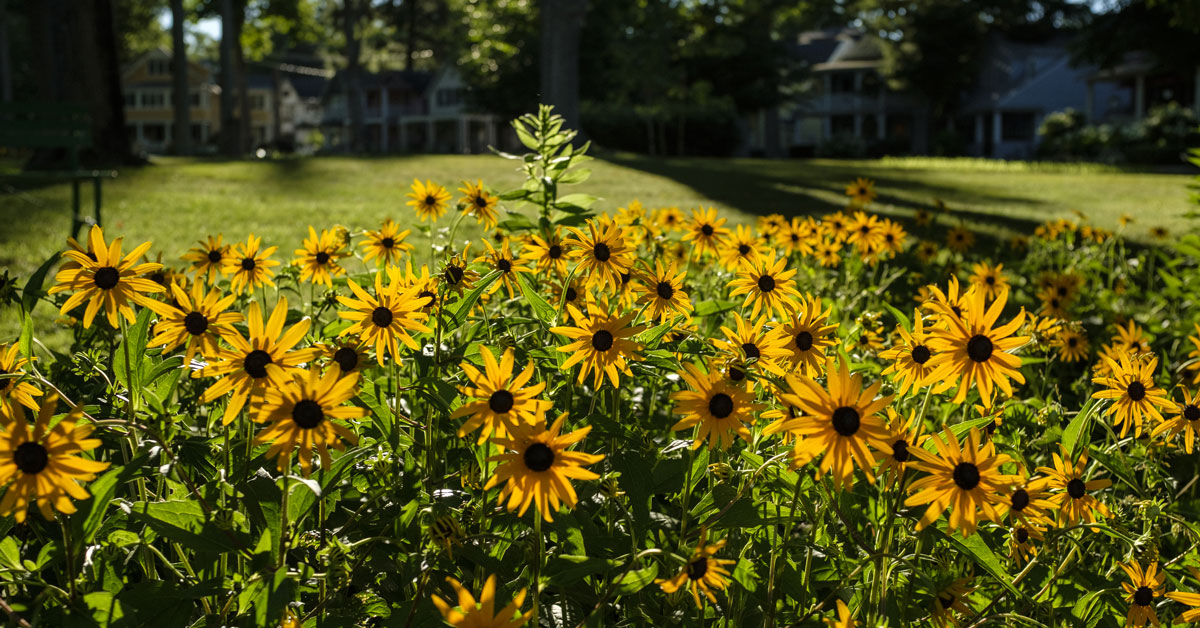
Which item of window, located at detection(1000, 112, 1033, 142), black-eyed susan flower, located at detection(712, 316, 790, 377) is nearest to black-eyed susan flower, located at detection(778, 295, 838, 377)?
black-eyed susan flower, located at detection(712, 316, 790, 377)

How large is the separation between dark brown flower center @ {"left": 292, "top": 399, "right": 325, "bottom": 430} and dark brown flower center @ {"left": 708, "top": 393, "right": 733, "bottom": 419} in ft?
1.86

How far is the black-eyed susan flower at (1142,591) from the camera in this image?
1.71m

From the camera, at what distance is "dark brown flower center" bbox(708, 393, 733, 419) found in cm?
147

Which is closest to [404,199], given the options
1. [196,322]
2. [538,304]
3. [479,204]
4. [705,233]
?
[479,204]

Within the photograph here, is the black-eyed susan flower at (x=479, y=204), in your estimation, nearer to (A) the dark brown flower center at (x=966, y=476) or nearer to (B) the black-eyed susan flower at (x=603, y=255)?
(B) the black-eyed susan flower at (x=603, y=255)

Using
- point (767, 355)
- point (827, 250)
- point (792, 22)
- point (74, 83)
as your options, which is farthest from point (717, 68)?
point (767, 355)

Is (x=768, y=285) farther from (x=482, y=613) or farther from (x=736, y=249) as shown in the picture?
(x=482, y=613)

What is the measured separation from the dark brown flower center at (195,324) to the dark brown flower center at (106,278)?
5.5 inches

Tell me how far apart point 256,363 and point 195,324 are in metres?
0.25

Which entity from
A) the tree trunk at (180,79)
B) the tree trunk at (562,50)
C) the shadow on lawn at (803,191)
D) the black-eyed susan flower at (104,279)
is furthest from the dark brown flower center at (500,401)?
the tree trunk at (180,79)

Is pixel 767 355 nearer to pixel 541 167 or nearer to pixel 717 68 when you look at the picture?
pixel 541 167

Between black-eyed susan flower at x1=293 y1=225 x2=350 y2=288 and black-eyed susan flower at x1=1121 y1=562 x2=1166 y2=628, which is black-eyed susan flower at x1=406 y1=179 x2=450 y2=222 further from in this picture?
black-eyed susan flower at x1=1121 y1=562 x2=1166 y2=628

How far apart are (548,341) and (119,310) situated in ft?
3.02

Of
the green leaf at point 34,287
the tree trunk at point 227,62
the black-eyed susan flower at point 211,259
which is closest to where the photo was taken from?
the green leaf at point 34,287
